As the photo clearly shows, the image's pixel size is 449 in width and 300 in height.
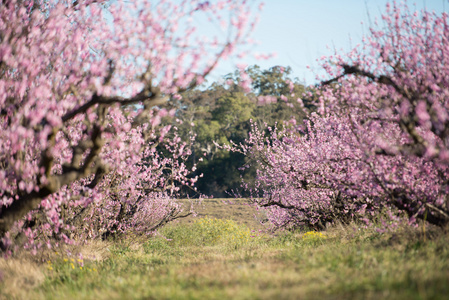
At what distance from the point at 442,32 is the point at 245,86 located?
10.1ft

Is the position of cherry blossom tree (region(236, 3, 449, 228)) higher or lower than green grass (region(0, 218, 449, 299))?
higher

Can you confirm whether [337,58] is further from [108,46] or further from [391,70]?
[108,46]

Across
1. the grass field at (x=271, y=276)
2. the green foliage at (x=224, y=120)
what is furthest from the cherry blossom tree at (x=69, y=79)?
the green foliage at (x=224, y=120)

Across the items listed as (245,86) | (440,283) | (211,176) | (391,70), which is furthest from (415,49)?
(211,176)

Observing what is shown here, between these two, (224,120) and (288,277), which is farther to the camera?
(224,120)

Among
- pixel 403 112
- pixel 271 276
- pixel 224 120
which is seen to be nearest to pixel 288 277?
pixel 271 276

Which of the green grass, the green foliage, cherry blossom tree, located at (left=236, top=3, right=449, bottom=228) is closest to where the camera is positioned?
the green grass

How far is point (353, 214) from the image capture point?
414 inches

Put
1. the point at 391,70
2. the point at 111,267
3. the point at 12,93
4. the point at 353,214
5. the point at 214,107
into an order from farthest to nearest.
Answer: the point at 214,107 < the point at 353,214 < the point at 111,267 < the point at 391,70 < the point at 12,93

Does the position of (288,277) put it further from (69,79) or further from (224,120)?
(224,120)

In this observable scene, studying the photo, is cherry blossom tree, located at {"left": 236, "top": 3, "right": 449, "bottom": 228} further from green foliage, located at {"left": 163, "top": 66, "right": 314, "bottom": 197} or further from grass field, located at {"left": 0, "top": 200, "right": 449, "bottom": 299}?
green foliage, located at {"left": 163, "top": 66, "right": 314, "bottom": 197}

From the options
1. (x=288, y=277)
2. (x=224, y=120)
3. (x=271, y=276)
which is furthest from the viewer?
(x=224, y=120)

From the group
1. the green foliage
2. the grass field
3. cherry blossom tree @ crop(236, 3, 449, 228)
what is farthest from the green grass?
the green foliage

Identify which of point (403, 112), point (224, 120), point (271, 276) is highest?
point (224, 120)
